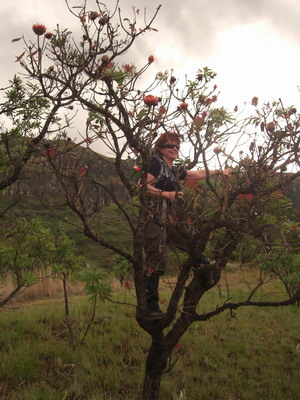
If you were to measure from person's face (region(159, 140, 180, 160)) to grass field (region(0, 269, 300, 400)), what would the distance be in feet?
5.02

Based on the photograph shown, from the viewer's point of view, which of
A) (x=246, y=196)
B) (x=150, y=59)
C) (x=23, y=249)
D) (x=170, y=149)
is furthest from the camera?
(x=23, y=249)

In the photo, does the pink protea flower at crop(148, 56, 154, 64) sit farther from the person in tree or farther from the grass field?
the grass field

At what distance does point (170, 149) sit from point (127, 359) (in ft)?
10.4

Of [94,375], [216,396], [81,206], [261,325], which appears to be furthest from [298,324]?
[81,206]

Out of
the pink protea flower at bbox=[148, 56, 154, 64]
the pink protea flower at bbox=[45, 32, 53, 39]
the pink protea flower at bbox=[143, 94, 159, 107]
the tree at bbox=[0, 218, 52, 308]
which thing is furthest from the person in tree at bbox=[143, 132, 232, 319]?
the tree at bbox=[0, 218, 52, 308]

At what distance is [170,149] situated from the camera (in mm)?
3629

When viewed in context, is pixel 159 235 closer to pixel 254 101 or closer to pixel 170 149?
pixel 170 149

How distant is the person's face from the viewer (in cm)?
361

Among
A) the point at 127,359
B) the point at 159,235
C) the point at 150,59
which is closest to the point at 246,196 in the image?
the point at 159,235

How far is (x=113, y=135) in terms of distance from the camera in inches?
112

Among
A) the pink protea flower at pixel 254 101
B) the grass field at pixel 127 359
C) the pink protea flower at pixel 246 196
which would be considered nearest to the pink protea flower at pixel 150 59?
the pink protea flower at pixel 254 101

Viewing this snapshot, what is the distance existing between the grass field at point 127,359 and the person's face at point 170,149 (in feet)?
5.02

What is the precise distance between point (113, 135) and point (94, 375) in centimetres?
312

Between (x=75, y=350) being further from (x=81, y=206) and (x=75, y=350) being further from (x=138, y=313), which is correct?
(x=81, y=206)
